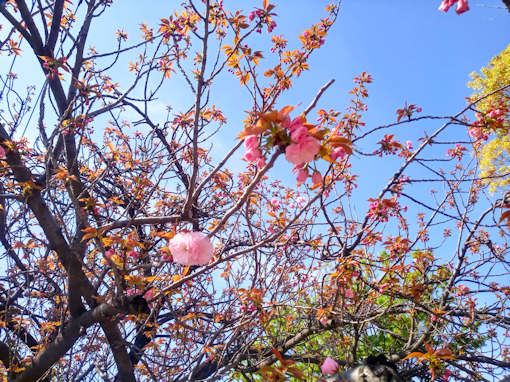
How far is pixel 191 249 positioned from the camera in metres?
1.63

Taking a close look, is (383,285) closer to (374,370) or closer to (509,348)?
(374,370)

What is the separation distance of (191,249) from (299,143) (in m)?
0.79

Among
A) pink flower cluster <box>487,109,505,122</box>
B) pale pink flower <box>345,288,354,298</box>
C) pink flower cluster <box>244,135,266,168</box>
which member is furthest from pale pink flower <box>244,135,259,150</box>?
pink flower cluster <box>487,109,505,122</box>

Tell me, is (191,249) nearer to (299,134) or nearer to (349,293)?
(299,134)

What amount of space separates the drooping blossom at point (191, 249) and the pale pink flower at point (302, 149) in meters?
0.71

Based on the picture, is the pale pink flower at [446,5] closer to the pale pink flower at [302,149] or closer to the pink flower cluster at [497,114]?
the pink flower cluster at [497,114]

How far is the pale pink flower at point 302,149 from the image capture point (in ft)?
3.83

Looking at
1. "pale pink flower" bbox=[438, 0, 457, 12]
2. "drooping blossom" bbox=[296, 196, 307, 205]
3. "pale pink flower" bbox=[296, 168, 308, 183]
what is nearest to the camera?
"pale pink flower" bbox=[296, 168, 308, 183]

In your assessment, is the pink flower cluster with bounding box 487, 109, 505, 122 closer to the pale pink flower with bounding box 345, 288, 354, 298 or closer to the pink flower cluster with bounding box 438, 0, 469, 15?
the pink flower cluster with bounding box 438, 0, 469, 15

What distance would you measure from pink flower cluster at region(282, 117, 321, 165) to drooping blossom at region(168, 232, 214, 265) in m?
0.71

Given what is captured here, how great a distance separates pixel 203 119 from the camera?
3705mm

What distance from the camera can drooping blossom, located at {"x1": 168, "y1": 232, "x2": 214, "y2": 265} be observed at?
163 cm

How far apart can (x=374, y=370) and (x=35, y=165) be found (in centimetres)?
357

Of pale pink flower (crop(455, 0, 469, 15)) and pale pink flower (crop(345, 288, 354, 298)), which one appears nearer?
pale pink flower (crop(455, 0, 469, 15))
